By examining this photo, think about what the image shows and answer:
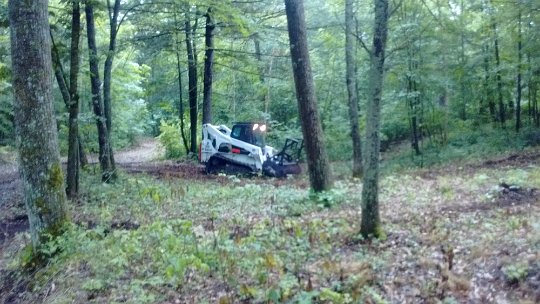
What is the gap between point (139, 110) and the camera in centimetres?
3850

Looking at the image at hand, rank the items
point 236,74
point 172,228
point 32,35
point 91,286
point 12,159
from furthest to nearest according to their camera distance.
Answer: point 236,74
point 12,159
point 172,228
point 32,35
point 91,286

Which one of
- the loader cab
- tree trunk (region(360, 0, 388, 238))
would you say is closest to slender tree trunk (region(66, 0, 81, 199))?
tree trunk (region(360, 0, 388, 238))

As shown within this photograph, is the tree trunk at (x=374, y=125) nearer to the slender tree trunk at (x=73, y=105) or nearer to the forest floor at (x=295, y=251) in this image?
the forest floor at (x=295, y=251)

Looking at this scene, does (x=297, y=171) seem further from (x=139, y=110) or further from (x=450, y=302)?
(x=139, y=110)

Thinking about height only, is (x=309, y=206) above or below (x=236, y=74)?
below

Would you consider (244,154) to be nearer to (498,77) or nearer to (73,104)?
(73,104)

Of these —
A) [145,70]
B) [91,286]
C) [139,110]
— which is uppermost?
[145,70]

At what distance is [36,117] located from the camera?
25.2 feet

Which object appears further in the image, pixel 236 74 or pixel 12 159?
pixel 236 74

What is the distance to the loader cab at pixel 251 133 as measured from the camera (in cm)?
1975

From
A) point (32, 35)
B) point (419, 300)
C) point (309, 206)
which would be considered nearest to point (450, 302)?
point (419, 300)

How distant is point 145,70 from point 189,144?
10.5m

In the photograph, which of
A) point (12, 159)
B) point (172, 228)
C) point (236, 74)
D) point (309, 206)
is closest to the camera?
point (172, 228)

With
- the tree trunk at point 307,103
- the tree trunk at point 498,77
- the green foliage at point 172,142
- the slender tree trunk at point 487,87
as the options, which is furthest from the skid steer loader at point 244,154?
the green foliage at point 172,142
